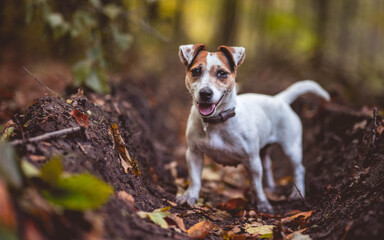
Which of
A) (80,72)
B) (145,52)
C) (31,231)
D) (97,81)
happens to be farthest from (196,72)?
(145,52)

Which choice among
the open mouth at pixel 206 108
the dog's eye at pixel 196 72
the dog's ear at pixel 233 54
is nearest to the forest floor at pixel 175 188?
the open mouth at pixel 206 108

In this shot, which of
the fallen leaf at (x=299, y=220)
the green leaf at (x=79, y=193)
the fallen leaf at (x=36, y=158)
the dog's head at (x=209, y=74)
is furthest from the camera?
the dog's head at (x=209, y=74)

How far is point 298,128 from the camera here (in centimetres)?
489

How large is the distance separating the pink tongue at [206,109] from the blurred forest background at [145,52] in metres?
1.78

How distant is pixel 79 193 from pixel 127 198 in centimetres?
81

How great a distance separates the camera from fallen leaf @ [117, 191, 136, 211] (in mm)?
2635

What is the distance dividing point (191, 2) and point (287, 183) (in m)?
18.4

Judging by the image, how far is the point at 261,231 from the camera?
3018 mm

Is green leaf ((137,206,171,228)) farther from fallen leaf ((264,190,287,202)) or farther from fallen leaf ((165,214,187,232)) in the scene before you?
fallen leaf ((264,190,287,202))

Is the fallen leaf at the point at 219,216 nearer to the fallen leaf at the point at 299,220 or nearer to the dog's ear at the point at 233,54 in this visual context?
the fallen leaf at the point at 299,220

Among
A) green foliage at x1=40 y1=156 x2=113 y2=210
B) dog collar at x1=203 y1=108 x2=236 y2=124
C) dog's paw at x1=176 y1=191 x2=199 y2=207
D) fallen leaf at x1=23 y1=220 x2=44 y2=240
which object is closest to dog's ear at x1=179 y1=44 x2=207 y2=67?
dog collar at x1=203 y1=108 x2=236 y2=124

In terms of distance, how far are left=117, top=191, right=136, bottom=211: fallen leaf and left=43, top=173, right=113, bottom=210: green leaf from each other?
26.9 inches

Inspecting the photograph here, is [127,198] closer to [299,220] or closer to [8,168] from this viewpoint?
[8,168]

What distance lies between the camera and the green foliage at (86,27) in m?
4.74
